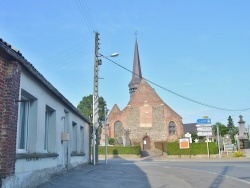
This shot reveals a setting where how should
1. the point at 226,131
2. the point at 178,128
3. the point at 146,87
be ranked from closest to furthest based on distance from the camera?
1. the point at 178,128
2. the point at 146,87
3. the point at 226,131

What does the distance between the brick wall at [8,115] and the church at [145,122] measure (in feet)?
155

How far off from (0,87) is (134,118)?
5046cm

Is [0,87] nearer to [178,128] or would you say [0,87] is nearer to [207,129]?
[207,129]

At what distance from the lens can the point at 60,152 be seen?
1337 cm

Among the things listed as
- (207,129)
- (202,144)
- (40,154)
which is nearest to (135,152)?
(202,144)

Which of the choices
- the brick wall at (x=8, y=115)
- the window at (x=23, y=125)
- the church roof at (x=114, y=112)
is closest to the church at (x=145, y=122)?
the church roof at (x=114, y=112)

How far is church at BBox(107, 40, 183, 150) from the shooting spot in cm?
5534

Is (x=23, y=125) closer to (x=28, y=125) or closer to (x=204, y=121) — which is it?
(x=28, y=125)

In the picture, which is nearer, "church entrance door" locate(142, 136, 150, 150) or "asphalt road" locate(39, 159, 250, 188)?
"asphalt road" locate(39, 159, 250, 188)

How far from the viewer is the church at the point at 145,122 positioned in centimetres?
5534

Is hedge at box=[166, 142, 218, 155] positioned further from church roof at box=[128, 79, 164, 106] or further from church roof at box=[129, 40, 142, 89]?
A: church roof at box=[129, 40, 142, 89]

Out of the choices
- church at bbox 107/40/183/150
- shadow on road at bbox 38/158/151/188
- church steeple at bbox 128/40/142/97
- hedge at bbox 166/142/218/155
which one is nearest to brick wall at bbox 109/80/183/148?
church at bbox 107/40/183/150

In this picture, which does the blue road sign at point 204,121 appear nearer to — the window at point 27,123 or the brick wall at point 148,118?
the brick wall at point 148,118

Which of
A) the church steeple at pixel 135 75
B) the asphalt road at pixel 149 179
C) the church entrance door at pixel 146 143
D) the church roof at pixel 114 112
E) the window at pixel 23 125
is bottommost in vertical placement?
the asphalt road at pixel 149 179
